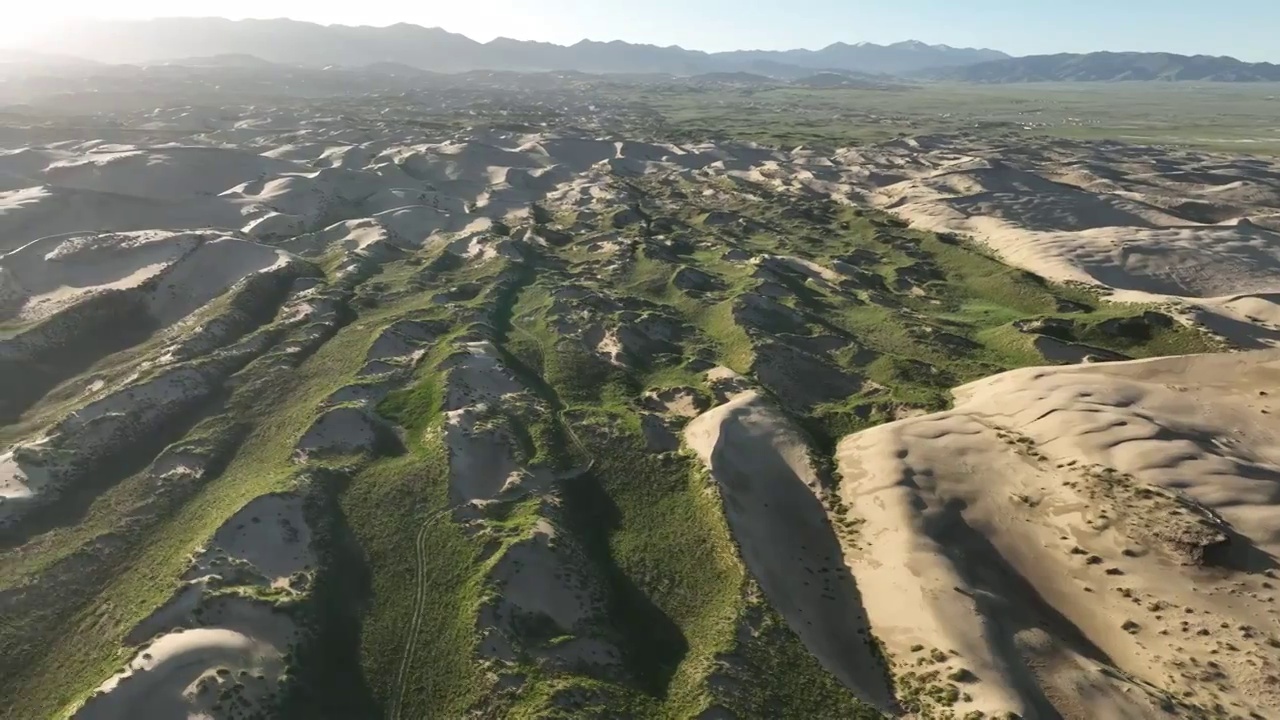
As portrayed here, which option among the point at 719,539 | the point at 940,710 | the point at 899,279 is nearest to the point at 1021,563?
the point at 940,710

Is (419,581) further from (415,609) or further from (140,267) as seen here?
(140,267)

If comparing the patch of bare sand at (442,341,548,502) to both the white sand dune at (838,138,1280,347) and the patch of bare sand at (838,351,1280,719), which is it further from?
the white sand dune at (838,138,1280,347)

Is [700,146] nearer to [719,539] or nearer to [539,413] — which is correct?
[539,413]

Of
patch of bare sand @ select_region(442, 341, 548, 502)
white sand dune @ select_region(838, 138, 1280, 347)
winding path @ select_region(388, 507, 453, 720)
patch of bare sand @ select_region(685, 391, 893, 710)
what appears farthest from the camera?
white sand dune @ select_region(838, 138, 1280, 347)

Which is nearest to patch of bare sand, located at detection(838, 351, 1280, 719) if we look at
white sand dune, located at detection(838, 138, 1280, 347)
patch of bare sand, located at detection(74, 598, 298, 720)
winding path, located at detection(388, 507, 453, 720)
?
winding path, located at detection(388, 507, 453, 720)

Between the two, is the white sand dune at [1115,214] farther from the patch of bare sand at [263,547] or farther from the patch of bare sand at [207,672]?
the patch of bare sand at [207,672]

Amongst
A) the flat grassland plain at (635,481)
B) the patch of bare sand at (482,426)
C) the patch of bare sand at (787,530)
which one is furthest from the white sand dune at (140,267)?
the patch of bare sand at (787,530)
